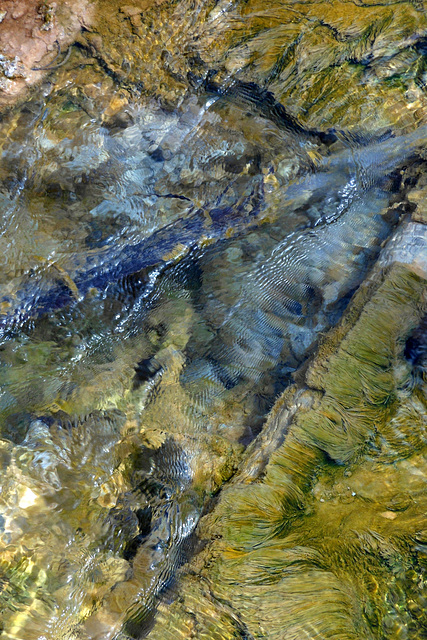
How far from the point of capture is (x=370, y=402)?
2.23 m

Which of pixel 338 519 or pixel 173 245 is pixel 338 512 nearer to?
pixel 338 519

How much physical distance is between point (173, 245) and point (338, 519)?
192 centimetres

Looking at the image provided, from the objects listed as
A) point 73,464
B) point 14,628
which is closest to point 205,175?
point 73,464

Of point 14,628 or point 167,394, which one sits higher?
point 167,394

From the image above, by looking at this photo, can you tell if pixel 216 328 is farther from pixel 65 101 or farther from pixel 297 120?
pixel 65 101

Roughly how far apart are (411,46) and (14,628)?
403cm

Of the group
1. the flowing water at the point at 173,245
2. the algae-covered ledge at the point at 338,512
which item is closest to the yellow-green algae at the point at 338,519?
the algae-covered ledge at the point at 338,512

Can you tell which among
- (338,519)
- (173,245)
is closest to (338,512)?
(338,519)

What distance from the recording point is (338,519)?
7.05 feet

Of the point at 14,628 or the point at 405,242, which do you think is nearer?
the point at 14,628

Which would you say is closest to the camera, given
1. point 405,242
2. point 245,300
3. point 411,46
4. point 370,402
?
point 370,402

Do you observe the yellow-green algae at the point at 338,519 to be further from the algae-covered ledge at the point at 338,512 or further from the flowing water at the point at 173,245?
the flowing water at the point at 173,245

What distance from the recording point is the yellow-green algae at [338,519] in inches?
79.0

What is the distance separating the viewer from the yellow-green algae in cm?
201
